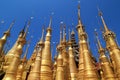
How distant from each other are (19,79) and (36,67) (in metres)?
5.66

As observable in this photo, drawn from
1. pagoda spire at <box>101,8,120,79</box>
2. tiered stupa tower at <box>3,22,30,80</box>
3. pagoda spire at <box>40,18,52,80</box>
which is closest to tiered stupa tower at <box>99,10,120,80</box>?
pagoda spire at <box>101,8,120,79</box>

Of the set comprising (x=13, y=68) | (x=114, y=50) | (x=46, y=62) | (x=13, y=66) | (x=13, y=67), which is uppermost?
(x=114, y=50)

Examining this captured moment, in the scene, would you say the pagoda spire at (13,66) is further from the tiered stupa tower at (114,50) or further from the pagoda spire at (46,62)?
the tiered stupa tower at (114,50)

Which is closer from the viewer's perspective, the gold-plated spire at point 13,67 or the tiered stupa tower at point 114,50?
the gold-plated spire at point 13,67

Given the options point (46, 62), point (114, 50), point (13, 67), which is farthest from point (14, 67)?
point (114, 50)

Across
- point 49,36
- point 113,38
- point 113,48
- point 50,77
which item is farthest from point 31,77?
point 113,38

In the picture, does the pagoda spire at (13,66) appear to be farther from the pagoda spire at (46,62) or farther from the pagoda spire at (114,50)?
the pagoda spire at (114,50)

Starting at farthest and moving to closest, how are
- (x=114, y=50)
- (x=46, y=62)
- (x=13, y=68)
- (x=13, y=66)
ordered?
1. (x=46, y=62)
2. (x=114, y=50)
3. (x=13, y=66)
4. (x=13, y=68)

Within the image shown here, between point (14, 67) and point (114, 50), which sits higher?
point (114, 50)

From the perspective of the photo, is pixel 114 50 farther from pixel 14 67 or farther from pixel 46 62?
pixel 14 67

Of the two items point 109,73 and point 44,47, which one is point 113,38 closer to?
point 109,73

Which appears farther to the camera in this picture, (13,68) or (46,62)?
(46,62)

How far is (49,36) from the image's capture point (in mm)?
24641

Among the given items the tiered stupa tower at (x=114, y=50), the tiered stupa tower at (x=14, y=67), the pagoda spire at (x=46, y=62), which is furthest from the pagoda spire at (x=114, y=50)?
the tiered stupa tower at (x=14, y=67)
